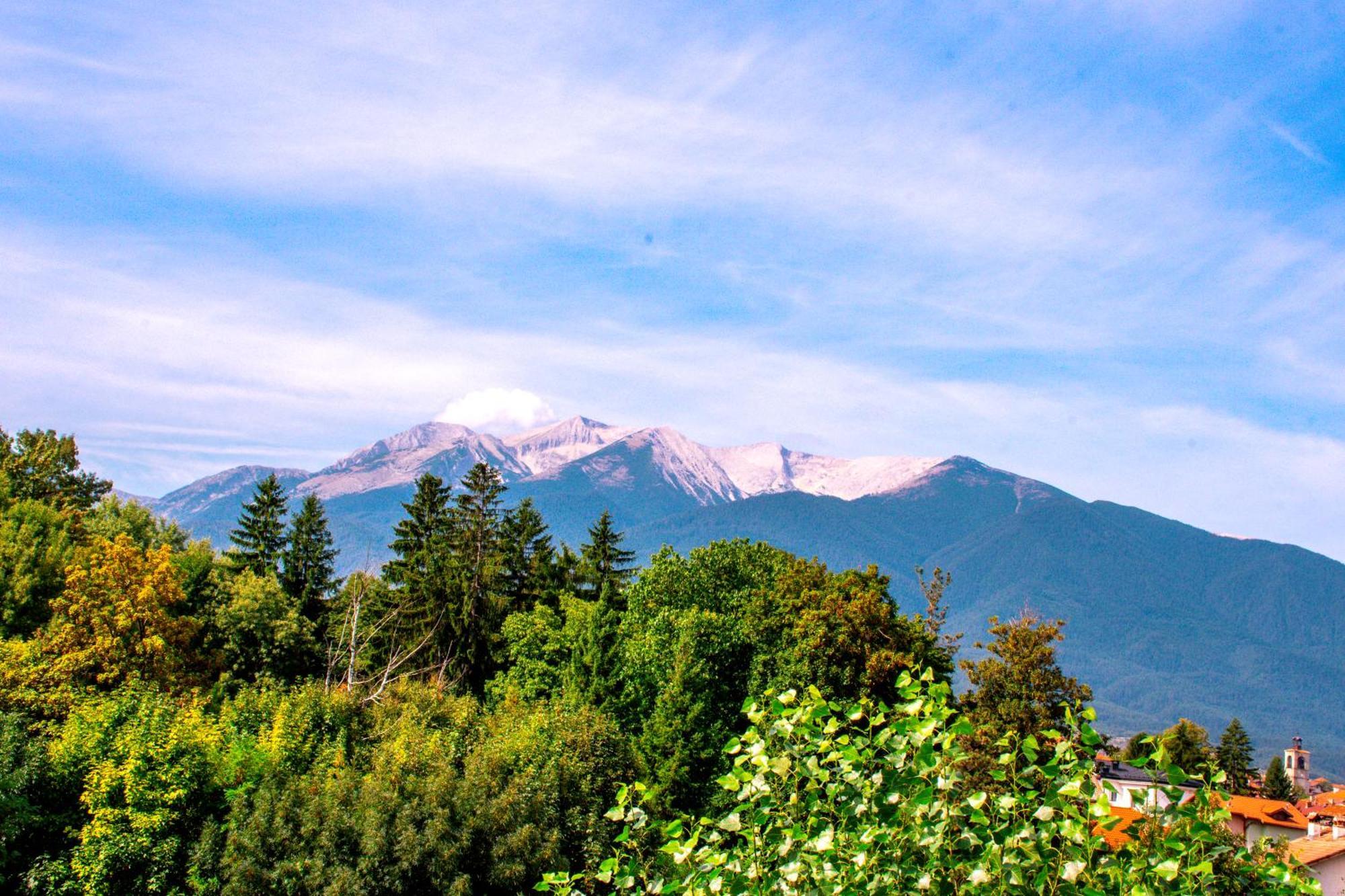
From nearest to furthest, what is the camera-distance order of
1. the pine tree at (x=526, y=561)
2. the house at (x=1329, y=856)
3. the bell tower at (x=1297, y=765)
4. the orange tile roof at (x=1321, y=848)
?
the orange tile roof at (x=1321, y=848), the house at (x=1329, y=856), the pine tree at (x=526, y=561), the bell tower at (x=1297, y=765)

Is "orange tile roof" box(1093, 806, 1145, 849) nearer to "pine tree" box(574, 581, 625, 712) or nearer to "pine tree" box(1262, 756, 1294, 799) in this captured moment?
"pine tree" box(574, 581, 625, 712)

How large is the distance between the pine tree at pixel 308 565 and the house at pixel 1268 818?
54.8 meters

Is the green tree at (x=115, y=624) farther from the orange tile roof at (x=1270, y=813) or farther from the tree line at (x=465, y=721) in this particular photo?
the orange tile roof at (x=1270, y=813)

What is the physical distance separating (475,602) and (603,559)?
35.7 feet

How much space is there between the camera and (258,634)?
46.4 metres

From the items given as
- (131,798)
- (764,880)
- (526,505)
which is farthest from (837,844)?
(526,505)

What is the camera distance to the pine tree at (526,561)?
58.8 meters

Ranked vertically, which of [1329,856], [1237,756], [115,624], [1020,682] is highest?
[1020,682]

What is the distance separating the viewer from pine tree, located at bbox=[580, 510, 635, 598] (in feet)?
200

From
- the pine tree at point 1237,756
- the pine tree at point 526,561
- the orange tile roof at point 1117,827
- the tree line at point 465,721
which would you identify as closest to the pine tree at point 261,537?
the tree line at point 465,721

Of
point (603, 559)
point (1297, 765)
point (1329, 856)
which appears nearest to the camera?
point (1329, 856)

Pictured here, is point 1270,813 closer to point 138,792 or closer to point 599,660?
point 599,660

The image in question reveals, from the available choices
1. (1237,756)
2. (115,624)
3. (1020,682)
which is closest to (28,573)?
(115,624)

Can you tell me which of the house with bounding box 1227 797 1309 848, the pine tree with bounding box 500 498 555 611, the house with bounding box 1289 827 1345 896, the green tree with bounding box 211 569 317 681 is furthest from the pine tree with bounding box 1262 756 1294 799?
the green tree with bounding box 211 569 317 681
